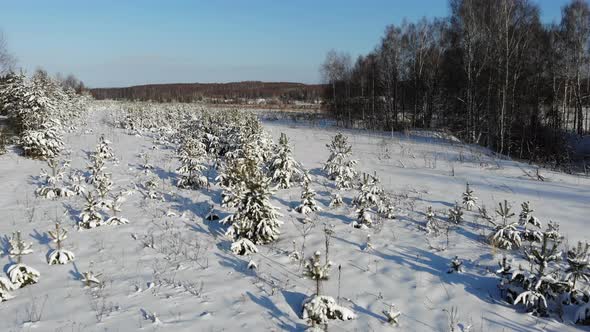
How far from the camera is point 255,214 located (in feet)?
23.7

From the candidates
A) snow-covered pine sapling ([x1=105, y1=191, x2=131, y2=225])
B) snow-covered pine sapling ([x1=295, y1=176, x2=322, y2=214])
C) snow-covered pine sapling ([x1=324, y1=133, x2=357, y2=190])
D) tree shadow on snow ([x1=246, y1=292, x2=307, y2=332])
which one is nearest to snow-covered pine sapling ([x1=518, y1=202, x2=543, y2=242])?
snow-covered pine sapling ([x1=295, y1=176, x2=322, y2=214])

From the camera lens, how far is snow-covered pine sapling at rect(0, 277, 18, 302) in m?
5.43

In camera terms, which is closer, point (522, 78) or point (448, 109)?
point (522, 78)

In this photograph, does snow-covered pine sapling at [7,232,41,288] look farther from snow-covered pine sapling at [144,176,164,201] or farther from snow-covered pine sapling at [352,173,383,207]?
snow-covered pine sapling at [352,173,383,207]

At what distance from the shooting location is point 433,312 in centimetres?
498

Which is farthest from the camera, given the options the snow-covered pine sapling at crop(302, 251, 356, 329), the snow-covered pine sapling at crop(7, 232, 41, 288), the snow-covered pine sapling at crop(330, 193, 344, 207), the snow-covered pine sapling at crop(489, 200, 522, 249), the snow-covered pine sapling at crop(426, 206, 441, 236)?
the snow-covered pine sapling at crop(330, 193, 344, 207)

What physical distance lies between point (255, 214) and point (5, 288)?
4067mm

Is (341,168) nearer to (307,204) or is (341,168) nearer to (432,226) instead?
(307,204)

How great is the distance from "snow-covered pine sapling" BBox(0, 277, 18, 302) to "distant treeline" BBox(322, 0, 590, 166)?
1767 centimetres

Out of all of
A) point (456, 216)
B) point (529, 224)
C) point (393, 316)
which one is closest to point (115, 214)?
point (393, 316)

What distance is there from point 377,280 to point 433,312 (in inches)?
41.1

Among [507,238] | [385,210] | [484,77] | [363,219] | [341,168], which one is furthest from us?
[484,77]

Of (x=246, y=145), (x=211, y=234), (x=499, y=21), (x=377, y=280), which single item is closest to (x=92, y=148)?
(x=246, y=145)

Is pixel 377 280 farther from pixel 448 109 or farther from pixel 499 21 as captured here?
pixel 448 109
